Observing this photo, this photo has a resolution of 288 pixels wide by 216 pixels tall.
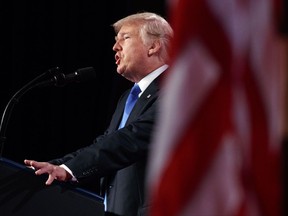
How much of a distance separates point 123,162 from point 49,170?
314mm

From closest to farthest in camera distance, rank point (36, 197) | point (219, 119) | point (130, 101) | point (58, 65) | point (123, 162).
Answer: point (219, 119) → point (36, 197) → point (123, 162) → point (130, 101) → point (58, 65)

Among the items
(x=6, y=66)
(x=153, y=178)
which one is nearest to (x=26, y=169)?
(x=153, y=178)

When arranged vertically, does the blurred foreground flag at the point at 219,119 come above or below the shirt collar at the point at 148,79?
above

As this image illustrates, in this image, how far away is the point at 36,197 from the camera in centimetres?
184

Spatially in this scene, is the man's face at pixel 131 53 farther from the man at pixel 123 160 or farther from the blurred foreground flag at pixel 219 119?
the blurred foreground flag at pixel 219 119

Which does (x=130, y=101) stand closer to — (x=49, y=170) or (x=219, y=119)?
(x=49, y=170)

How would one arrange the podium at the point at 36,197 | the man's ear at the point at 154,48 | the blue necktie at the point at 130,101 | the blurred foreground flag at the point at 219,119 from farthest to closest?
the man's ear at the point at 154,48
the blue necktie at the point at 130,101
the podium at the point at 36,197
the blurred foreground flag at the point at 219,119

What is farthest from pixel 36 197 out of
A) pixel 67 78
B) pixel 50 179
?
pixel 67 78

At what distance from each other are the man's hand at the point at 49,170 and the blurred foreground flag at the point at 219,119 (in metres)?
0.94

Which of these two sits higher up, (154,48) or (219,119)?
(219,119)

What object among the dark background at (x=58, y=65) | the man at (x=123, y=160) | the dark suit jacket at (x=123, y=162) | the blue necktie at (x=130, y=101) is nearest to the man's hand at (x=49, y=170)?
the man at (x=123, y=160)

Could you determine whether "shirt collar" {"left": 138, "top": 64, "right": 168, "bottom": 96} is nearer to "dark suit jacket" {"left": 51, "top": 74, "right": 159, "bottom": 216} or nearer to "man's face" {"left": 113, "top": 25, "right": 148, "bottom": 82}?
"man's face" {"left": 113, "top": 25, "right": 148, "bottom": 82}

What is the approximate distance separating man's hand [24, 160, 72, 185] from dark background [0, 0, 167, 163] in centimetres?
173

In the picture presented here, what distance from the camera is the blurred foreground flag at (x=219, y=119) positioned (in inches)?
36.0
